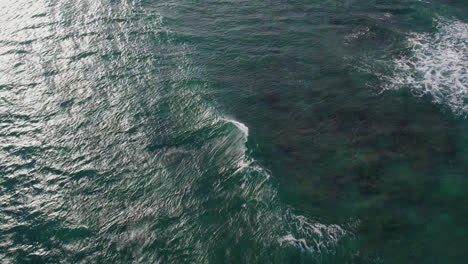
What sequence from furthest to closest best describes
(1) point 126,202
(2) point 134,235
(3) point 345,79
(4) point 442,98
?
(3) point 345,79 → (4) point 442,98 → (1) point 126,202 → (2) point 134,235

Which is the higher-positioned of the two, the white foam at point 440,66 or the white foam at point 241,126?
the white foam at point 440,66

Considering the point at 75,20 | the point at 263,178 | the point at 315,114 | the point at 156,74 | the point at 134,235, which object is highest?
the point at 75,20

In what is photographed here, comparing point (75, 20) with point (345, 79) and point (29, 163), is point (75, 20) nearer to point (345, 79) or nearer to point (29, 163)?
point (29, 163)

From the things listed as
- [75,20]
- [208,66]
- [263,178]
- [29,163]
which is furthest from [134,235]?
[75,20]

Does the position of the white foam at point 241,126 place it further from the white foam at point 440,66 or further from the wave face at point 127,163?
the white foam at point 440,66

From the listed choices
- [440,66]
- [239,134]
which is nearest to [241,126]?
[239,134]

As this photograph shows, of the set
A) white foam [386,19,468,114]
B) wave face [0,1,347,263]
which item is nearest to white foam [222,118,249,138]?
wave face [0,1,347,263]

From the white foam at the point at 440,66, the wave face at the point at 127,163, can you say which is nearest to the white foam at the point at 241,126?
the wave face at the point at 127,163
